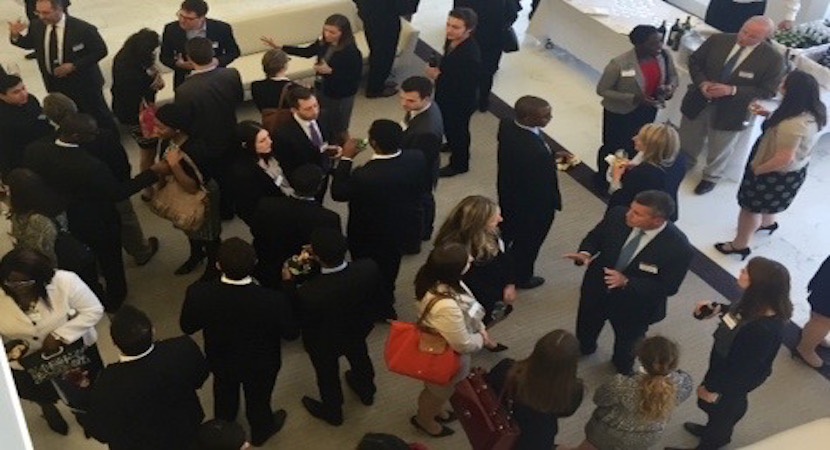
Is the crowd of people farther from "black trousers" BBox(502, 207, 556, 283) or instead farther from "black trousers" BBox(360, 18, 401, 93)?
"black trousers" BBox(360, 18, 401, 93)

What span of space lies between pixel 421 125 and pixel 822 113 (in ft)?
8.23

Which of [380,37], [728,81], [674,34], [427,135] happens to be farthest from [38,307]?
[674,34]

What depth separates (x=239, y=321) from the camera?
391 cm

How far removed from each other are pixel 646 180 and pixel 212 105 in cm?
269

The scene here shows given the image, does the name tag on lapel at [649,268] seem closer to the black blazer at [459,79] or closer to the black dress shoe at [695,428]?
the black dress shoe at [695,428]

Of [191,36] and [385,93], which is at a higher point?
[191,36]

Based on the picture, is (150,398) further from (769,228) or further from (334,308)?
(769,228)

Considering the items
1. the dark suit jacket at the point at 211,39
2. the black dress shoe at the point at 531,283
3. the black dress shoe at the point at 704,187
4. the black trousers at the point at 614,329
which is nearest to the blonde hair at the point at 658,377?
the black trousers at the point at 614,329

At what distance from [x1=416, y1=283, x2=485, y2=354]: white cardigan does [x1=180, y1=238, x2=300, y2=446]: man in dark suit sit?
0.69m

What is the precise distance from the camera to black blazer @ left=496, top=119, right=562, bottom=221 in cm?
501

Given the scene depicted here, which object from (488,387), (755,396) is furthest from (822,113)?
(488,387)

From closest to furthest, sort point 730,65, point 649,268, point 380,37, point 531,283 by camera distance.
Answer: point 649,268 < point 531,283 < point 730,65 < point 380,37

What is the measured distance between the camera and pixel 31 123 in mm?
5215

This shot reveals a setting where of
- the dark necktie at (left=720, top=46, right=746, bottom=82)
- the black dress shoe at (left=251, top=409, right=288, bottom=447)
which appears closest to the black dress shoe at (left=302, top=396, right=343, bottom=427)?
the black dress shoe at (left=251, top=409, right=288, bottom=447)
